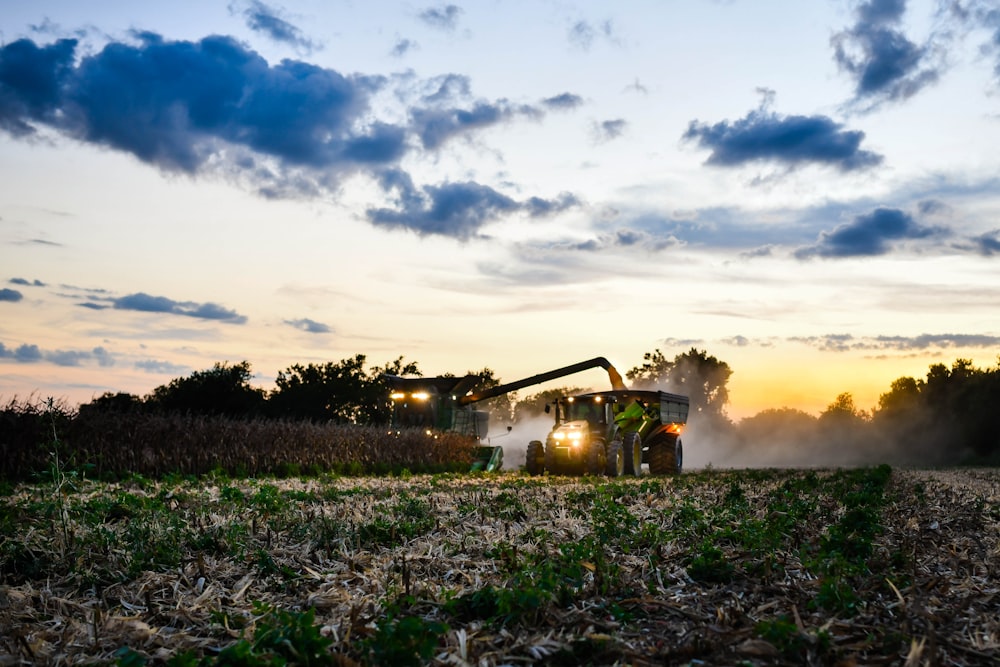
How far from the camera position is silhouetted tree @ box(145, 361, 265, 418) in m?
55.3

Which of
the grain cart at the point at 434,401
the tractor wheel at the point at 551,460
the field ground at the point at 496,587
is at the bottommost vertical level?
the field ground at the point at 496,587

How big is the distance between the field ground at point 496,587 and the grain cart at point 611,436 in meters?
12.1

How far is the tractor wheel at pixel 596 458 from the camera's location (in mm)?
23078

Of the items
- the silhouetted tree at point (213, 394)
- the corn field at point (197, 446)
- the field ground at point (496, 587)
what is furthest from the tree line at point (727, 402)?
the field ground at point (496, 587)

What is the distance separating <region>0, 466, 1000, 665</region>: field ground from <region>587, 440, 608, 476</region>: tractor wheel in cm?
1200

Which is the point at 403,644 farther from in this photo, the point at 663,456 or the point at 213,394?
the point at 213,394

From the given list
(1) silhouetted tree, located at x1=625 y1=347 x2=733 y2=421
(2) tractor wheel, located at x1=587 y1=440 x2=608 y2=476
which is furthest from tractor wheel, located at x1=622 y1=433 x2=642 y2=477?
(1) silhouetted tree, located at x1=625 y1=347 x2=733 y2=421

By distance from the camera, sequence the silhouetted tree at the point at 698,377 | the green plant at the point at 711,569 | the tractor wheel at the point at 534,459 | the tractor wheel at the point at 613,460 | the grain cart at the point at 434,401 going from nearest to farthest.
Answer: the green plant at the point at 711,569, the tractor wheel at the point at 613,460, the tractor wheel at the point at 534,459, the grain cart at the point at 434,401, the silhouetted tree at the point at 698,377

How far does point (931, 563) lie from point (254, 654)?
250 inches

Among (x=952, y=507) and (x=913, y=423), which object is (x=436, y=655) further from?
(x=913, y=423)

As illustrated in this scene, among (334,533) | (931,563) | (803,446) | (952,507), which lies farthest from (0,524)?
(803,446)

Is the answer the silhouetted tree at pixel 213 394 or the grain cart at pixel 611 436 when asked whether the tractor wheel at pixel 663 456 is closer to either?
the grain cart at pixel 611 436

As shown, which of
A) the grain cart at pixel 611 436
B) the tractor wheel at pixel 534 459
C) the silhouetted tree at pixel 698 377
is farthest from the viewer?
the silhouetted tree at pixel 698 377

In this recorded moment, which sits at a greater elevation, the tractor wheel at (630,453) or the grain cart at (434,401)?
the grain cart at (434,401)
